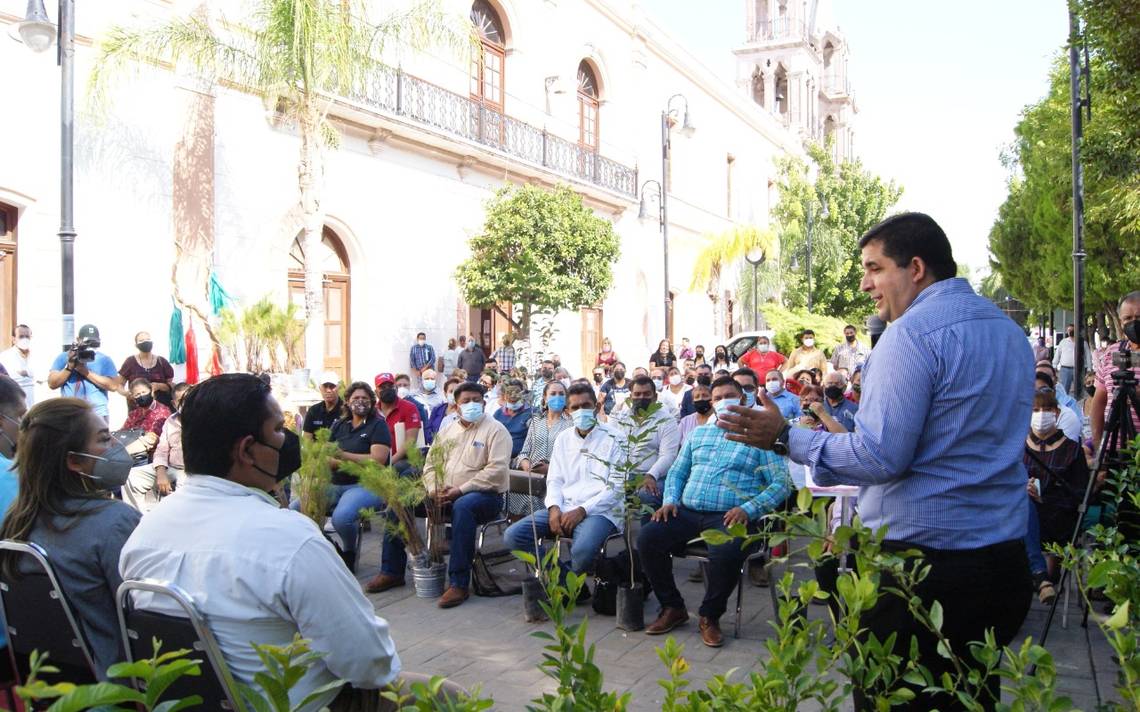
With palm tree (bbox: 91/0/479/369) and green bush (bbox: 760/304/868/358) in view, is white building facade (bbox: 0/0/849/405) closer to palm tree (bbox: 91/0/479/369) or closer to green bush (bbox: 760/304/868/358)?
palm tree (bbox: 91/0/479/369)

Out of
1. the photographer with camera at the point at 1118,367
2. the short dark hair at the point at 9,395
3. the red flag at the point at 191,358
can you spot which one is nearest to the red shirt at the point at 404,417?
the short dark hair at the point at 9,395

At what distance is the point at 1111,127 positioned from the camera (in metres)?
11.3

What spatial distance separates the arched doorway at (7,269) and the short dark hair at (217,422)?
11678 mm

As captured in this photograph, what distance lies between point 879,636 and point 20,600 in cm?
257

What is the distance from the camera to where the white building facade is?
41.8ft

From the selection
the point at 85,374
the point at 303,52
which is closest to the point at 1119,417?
the point at 85,374

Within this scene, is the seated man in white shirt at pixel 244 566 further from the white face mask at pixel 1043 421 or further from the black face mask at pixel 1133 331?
the white face mask at pixel 1043 421

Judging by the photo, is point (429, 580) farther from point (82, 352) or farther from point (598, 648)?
point (82, 352)

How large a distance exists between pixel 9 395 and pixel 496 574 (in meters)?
3.85

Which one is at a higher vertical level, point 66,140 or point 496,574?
point 66,140

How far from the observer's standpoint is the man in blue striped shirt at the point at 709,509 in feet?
18.3

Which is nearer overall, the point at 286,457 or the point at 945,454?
the point at 945,454

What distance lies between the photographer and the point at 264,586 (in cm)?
233

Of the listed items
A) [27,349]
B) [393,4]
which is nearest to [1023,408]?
[27,349]
